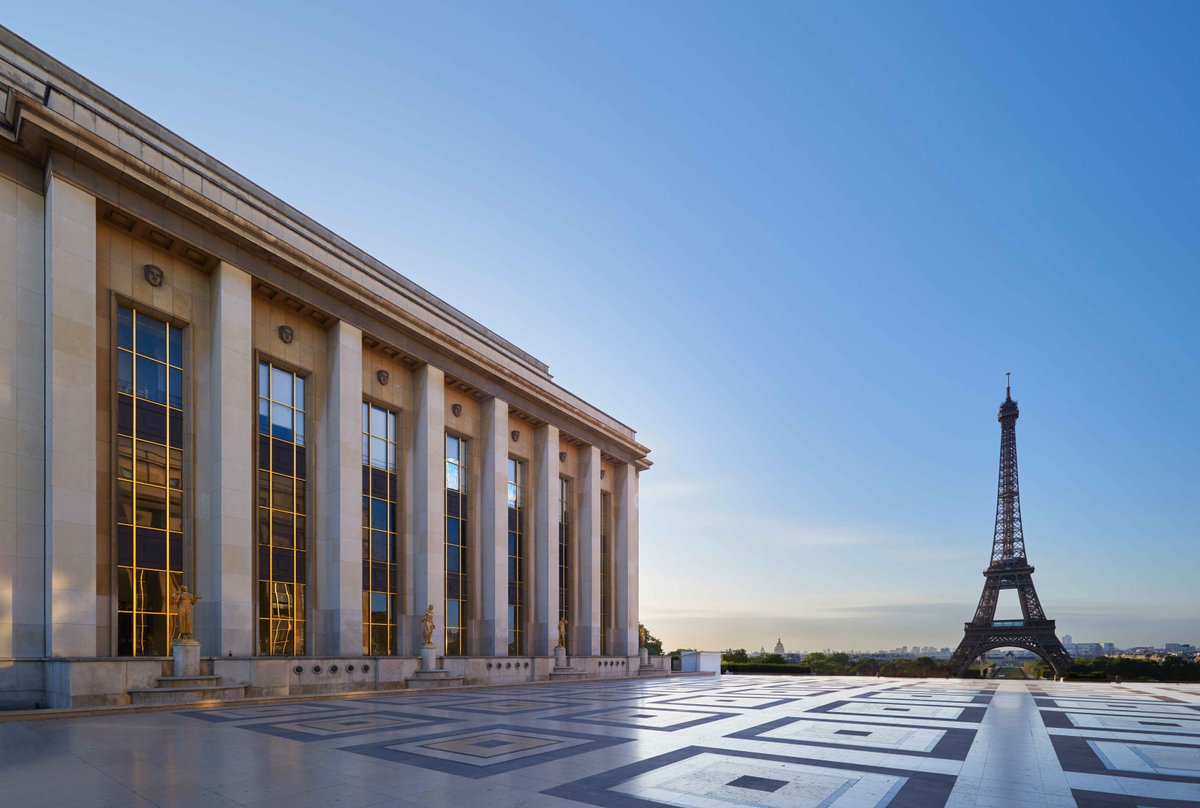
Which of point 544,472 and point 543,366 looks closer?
point 544,472

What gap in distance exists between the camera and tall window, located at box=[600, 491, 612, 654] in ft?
185

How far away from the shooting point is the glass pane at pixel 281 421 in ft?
104

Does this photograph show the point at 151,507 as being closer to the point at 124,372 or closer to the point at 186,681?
the point at 124,372

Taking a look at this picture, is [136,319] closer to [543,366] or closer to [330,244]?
[330,244]

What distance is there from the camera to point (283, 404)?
32344 mm

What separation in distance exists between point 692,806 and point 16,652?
73.9 ft

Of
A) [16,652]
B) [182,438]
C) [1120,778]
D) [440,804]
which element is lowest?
[16,652]

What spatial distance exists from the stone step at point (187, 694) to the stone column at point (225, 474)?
306 centimetres

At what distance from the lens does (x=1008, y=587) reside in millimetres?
89812

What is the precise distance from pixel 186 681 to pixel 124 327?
1256cm

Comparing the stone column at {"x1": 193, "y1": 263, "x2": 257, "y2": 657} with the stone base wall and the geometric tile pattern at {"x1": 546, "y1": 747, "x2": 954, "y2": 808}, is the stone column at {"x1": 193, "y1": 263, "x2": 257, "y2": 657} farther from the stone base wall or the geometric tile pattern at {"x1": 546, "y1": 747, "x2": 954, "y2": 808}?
the geometric tile pattern at {"x1": 546, "y1": 747, "x2": 954, "y2": 808}

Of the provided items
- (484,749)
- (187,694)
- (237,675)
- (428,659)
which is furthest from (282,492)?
(484,749)

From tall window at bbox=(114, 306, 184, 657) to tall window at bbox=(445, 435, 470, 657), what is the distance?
16103 millimetres

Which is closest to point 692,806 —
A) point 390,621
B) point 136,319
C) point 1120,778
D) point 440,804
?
point 440,804
